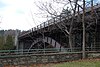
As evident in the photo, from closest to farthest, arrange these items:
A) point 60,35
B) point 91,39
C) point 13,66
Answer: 1. point 13,66
2. point 91,39
3. point 60,35

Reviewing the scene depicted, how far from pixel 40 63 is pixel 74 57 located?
3.88m

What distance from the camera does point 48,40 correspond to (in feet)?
170

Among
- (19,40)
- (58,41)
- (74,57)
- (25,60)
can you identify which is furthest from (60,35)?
(19,40)

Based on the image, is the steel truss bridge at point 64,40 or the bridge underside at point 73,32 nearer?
the steel truss bridge at point 64,40

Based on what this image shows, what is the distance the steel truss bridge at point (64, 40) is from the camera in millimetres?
21722

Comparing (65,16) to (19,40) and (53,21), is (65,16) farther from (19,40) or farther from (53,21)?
(19,40)

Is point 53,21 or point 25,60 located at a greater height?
point 53,21

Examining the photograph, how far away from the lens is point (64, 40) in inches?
2064

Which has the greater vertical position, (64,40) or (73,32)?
(73,32)

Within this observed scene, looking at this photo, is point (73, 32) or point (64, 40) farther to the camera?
point (64, 40)

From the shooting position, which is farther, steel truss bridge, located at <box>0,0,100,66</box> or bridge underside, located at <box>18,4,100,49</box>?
bridge underside, located at <box>18,4,100,49</box>

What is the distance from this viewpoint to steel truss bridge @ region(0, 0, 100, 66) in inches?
855

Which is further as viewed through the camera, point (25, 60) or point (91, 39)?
point (91, 39)

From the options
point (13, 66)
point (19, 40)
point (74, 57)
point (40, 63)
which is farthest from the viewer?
point (19, 40)
